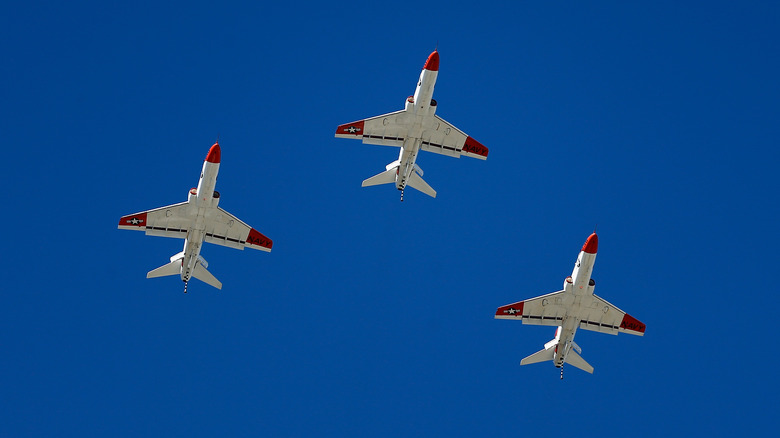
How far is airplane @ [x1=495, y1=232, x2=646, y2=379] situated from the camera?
85312 mm

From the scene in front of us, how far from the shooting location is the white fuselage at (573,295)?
83.4 m

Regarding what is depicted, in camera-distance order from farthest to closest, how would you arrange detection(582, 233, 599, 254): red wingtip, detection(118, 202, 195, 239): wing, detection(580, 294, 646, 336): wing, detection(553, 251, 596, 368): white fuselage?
detection(580, 294, 646, 336): wing < detection(118, 202, 195, 239): wing < detection(553, 251, 596, 368): white fuselage < detection(582, 233, 599, 254): red wingtip

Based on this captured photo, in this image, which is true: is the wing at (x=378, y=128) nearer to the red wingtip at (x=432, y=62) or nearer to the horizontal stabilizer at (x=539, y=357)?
the red wingtip at (x=432, y=62)

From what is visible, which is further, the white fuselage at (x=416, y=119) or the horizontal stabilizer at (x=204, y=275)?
the horizontal stabilizer at (x=204, y=275)

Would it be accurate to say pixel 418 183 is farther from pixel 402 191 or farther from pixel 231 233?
pixel 231 233

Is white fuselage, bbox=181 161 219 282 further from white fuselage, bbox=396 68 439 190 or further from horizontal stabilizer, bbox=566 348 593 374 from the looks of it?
horizontal stabilizer, bbox=566 348 593 374

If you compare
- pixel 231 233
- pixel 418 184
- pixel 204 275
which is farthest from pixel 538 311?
pixel 204 275

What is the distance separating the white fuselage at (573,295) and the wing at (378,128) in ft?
49.3

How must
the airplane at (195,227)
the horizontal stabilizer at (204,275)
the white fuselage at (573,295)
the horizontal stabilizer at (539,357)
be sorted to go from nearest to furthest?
1. the white fuselage at (573,295)
2. the airplane at (195,227)
3. the horizontal stabilizer at (204,275)
4. the horizontal stabilizer at (539,357)

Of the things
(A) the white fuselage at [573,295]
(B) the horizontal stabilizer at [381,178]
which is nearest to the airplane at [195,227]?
(B) the horizontal stabilizer at [381,178]

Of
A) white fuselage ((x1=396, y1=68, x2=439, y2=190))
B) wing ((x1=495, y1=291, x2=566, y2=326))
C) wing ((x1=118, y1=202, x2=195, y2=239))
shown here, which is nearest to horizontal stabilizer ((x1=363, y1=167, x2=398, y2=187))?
white fuselage ((x1=396, y1=68, x2=439, y2=190))

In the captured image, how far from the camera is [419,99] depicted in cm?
8581

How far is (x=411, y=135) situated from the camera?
3460 inches

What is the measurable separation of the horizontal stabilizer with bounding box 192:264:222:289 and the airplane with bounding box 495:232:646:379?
1955 centimetres
